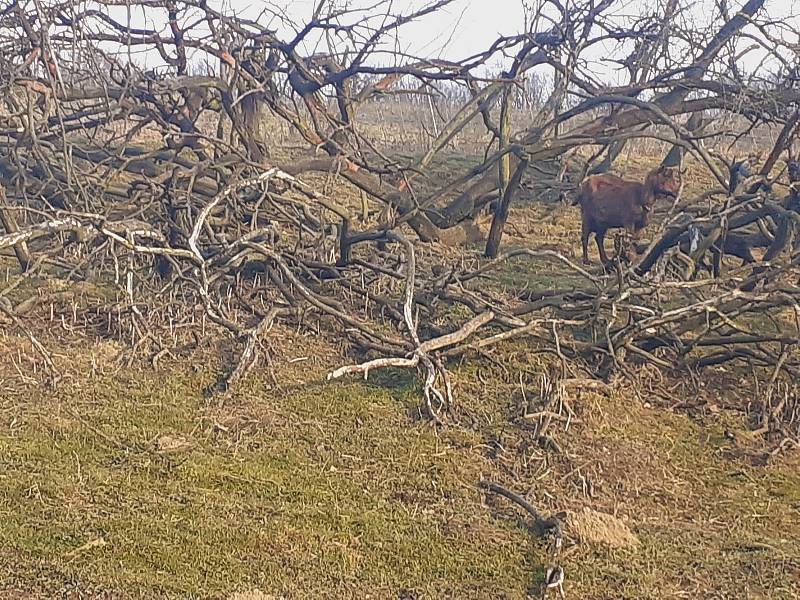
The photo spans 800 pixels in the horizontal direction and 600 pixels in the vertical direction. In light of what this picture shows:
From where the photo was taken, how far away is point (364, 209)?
349 inches

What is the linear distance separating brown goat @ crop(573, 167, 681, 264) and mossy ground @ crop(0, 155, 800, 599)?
3.14 meters

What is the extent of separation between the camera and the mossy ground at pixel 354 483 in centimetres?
A: 353

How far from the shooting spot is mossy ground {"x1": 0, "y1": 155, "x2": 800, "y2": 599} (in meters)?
3.53

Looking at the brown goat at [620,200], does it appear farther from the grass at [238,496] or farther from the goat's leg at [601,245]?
the grass at [238,496]

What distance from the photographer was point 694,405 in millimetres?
5453

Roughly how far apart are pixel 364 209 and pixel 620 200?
8.80 feet

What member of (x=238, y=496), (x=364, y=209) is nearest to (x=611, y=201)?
(x=364, y=209)

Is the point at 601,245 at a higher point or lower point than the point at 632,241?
lower

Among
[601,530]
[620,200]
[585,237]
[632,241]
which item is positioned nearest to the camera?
[601,530]

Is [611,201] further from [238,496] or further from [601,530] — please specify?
[238,496]

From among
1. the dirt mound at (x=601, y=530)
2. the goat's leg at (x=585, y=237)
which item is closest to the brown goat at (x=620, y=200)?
the goat's leg at (x=585, y=237)

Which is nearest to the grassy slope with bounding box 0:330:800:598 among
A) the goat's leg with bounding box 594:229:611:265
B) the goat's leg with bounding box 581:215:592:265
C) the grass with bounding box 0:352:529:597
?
the grass with bounding box 0:352:529:597

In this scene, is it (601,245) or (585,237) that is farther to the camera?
(585,237)

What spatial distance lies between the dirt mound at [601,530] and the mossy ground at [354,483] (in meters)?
0.04
